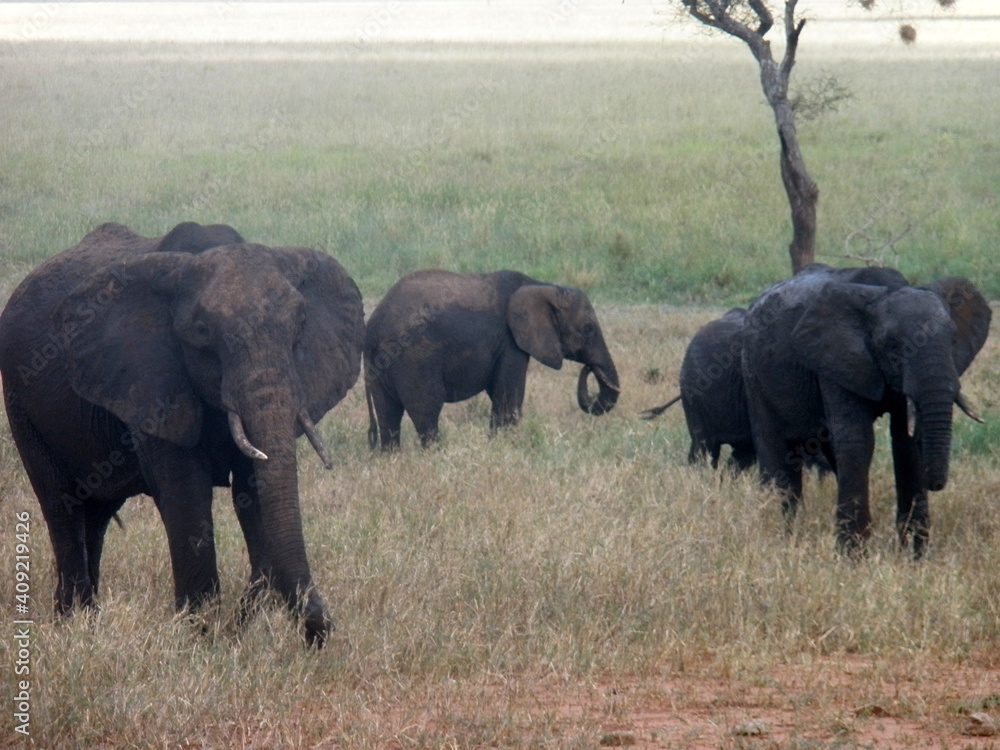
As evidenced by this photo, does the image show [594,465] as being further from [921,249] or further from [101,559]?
[921,249]

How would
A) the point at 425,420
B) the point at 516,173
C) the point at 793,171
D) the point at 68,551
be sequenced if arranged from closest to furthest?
the point at 68,551, the point at 425,420, the point at 793,171, the point at 516,173

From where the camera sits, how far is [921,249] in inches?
769

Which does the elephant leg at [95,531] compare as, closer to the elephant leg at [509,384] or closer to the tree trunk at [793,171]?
the elephant leg at [509,384]

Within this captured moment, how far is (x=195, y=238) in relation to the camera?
545cm

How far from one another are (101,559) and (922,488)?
422 centimetres

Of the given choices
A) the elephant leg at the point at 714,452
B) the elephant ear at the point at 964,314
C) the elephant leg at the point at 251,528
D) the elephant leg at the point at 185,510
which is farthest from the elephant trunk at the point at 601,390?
the elephant leg at the point at 185,510

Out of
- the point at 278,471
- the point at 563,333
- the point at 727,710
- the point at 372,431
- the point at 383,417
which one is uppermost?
the point at 278,471

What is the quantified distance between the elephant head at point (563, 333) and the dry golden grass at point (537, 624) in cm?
264

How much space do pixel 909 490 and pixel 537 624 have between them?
253 centimetres

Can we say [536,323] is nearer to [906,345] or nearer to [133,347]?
[906,345]

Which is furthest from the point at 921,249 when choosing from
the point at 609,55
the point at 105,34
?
the point at 105,34

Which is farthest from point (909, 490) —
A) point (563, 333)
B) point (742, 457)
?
point (563, 333)

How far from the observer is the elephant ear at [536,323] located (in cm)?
1110

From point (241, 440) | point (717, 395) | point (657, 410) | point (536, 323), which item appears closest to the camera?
point (241, 440)
